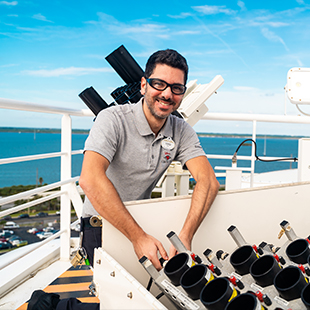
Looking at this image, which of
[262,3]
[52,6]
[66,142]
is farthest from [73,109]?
[52,6]

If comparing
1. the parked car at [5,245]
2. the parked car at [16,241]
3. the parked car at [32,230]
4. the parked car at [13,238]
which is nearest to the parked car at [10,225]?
the parked car at [13,238]

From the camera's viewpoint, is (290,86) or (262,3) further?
(262,3)

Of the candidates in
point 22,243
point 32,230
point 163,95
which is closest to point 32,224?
point 32,230

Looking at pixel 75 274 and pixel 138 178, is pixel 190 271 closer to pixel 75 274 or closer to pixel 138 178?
pixel 138 178

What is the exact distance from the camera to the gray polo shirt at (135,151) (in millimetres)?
1351

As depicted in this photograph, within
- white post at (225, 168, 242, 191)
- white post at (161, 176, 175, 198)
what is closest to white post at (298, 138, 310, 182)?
white post at (225, 168, 242, 191)

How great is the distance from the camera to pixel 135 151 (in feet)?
4.50

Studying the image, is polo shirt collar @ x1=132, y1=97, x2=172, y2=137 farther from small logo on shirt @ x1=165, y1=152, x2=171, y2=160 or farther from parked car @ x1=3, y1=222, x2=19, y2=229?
parked car @ x1=3, y1=222, x2=19, y2=229

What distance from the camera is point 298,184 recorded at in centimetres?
120

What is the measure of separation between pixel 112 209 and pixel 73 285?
116 centimetres

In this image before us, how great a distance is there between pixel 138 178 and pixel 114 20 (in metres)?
65.8

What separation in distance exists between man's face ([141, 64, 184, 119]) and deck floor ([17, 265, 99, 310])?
1.05 meters

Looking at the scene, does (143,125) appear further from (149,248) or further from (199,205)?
(149,248)

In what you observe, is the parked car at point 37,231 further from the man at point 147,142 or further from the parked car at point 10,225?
the man at point 147,142
